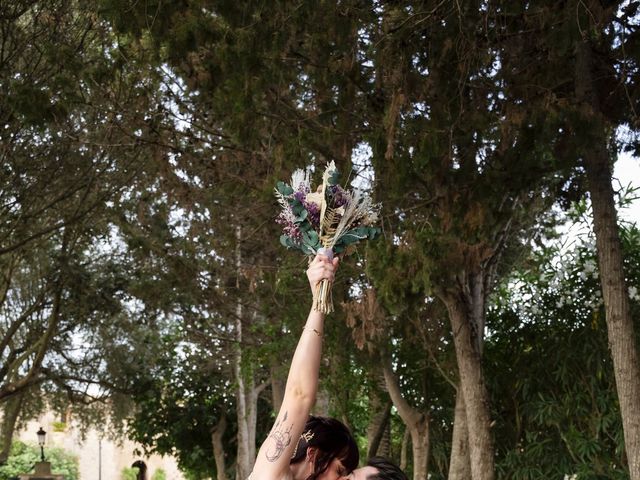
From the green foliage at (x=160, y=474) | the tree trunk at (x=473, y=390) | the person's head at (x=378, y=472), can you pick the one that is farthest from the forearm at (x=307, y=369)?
the green foliage at (x=160, y=474)

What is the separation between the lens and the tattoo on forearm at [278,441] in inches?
123

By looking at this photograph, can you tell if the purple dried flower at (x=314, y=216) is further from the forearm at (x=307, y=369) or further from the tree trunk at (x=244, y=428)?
the tree trunk at (x=244, y=428)

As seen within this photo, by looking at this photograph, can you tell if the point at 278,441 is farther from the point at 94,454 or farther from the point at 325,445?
the point at 94,454

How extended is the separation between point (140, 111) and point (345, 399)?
6.21 m

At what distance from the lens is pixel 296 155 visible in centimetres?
1089

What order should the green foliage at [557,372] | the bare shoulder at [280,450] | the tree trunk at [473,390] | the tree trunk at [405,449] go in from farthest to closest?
the tree trunk at [405,449]
the green foliage at [557,372]
the tree trunk at [473,390]
the bare shoulder at [280,450]

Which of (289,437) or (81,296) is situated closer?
(289,437)

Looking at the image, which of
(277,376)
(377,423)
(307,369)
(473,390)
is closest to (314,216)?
(307,369)

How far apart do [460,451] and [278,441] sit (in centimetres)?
984

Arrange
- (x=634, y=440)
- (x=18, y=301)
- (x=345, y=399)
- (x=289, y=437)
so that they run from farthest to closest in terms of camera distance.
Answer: (x=18, y=301), (x=345, y=399), (x=634, y=440), (x=289, y=437)

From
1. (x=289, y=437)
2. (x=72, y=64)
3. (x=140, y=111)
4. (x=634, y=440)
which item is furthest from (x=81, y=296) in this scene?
(x=289, y=437)

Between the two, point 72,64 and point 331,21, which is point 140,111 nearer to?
point 72,64

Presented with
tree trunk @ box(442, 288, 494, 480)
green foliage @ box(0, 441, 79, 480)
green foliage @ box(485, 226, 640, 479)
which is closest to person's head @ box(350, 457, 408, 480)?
tree trunk @ box(442, 288, 494, 480)

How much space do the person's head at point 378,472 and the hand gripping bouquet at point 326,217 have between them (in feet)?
2.50
